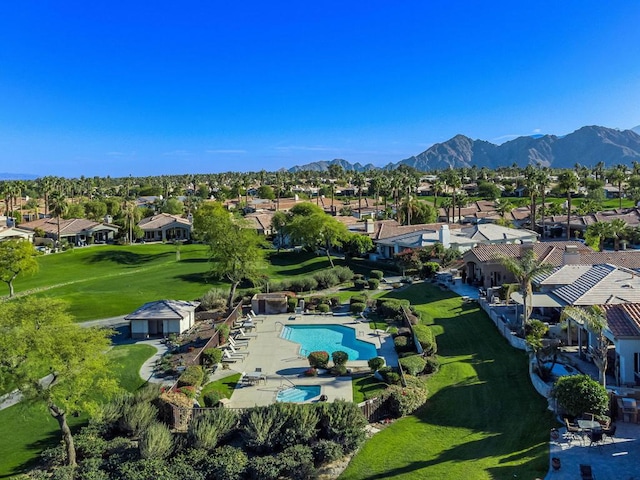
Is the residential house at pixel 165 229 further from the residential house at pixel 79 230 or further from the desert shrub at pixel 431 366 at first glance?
the desert shrub at pixel 431 366

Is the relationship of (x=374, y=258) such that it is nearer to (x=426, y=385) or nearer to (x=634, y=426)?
(x=426, y=385)

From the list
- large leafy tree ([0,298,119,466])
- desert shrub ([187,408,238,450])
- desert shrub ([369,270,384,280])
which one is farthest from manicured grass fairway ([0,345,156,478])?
desert shrub ([369,270,384,280])

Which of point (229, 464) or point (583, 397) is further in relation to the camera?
point (583, 397)

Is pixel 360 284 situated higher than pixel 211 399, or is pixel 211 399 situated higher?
pixel 360 284

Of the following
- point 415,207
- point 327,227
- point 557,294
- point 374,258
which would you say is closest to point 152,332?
point 557,294

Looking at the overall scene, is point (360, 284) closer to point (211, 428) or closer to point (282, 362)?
point (282, 362)

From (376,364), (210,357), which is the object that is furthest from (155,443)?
(376,364)

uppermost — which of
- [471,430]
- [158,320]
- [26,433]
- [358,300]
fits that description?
[158,320]
